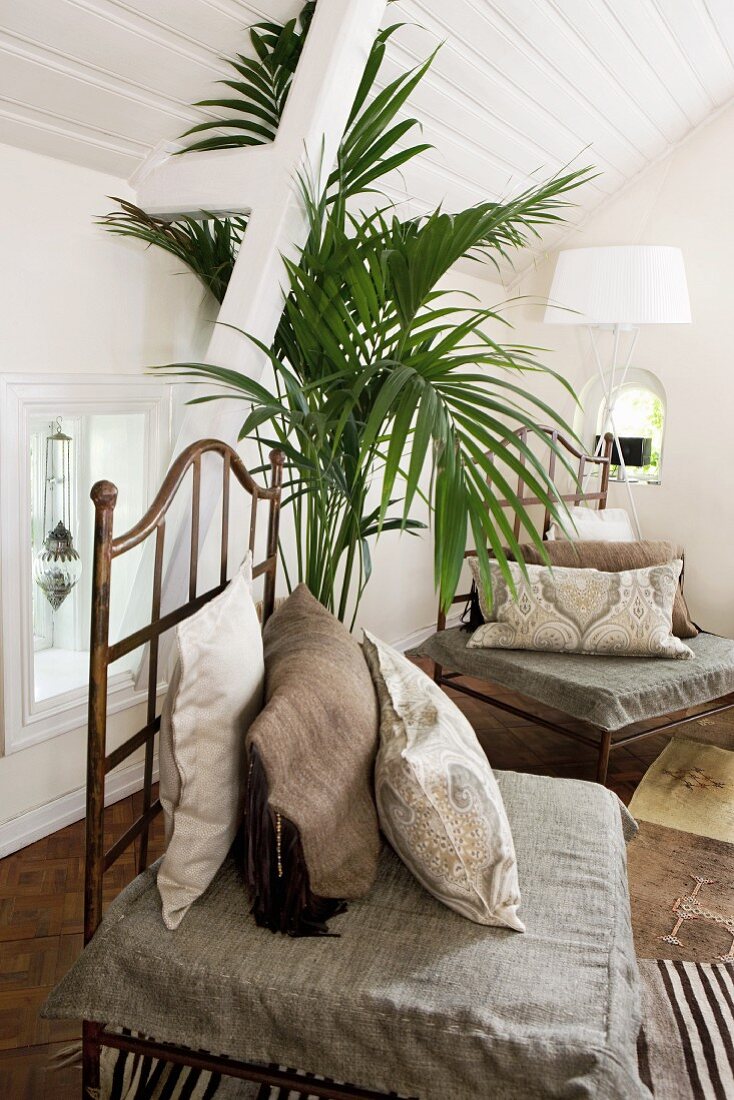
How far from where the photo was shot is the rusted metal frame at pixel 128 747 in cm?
143

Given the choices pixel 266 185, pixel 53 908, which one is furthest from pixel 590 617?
pixel 53 908

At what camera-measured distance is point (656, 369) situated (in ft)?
13.8

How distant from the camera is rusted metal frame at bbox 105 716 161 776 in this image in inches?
56.3

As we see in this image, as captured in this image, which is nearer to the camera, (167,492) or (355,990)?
(355,990)

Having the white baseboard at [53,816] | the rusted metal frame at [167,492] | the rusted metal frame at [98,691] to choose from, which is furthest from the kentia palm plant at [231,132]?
the white baseboard at [53,816]

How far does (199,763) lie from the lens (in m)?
1.37

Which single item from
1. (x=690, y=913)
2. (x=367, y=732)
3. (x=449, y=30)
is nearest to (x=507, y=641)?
(x=690, y=913)

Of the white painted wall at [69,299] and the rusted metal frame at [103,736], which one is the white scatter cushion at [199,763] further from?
the white painted wall at [69,299]

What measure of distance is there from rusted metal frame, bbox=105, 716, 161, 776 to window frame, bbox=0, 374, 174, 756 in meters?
0.80

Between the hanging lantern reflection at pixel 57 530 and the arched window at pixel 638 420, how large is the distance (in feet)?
8.36

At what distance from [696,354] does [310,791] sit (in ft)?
10.9

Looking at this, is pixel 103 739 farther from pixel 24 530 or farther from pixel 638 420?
pixel 638 420

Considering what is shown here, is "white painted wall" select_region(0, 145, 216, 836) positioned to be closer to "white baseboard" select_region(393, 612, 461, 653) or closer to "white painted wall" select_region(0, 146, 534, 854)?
"white painted wall" select_region(0, 146, 534, 854)

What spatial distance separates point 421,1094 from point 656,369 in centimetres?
358
